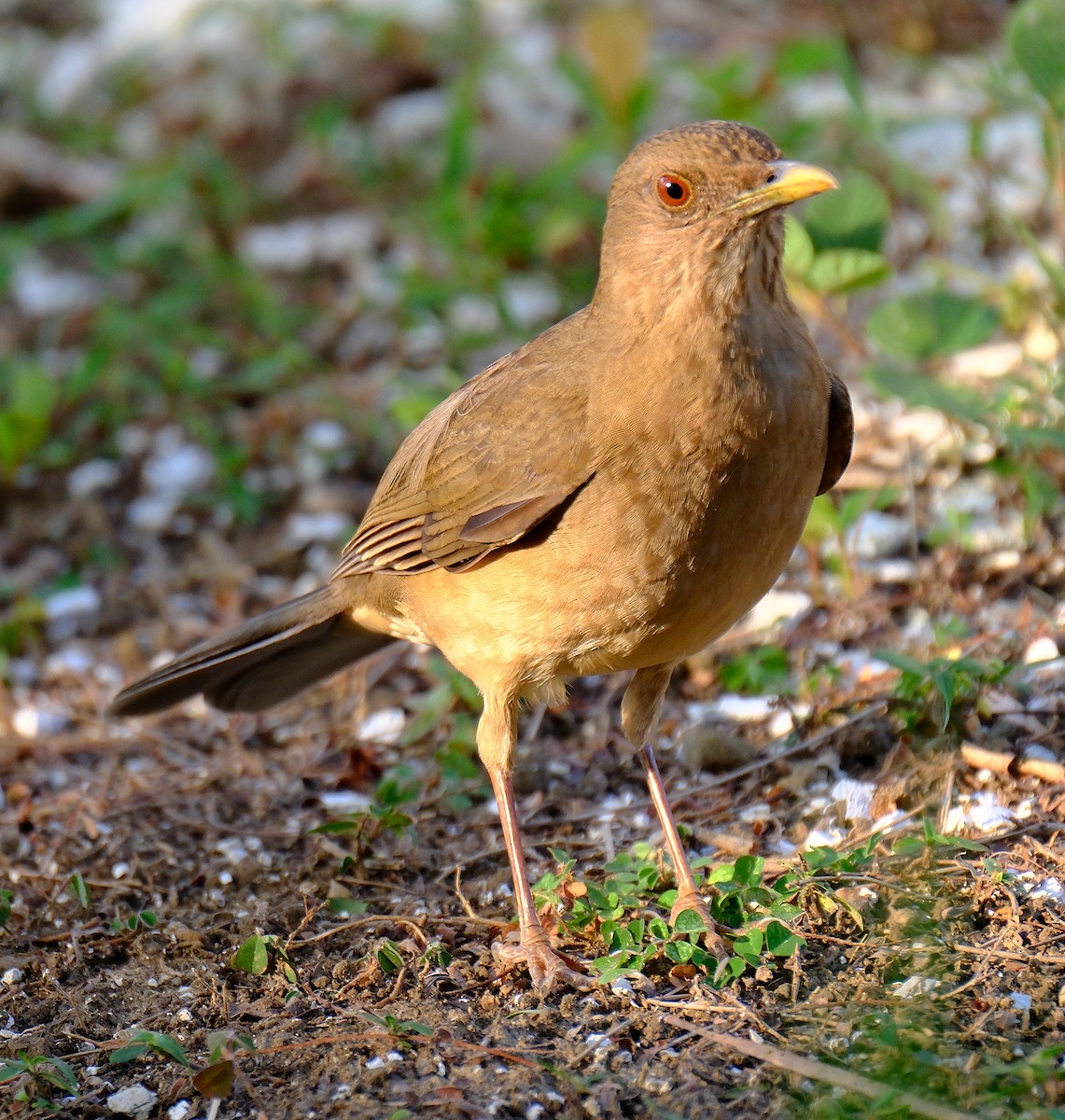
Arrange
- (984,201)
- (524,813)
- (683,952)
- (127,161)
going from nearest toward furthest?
(683,952) → (524,813) → (984,201) → (127,161)

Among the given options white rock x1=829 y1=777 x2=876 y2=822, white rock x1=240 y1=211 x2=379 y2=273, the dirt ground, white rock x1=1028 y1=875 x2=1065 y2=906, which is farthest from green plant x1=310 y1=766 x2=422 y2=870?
white rock x1=240 y1=211 x2=379 y2=273

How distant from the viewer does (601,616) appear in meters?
4.24

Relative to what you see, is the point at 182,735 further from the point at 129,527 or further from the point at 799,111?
the point at 799,111

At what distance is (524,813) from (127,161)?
6.11m

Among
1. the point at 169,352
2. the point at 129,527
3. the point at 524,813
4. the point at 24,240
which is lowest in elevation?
the point at 524,813

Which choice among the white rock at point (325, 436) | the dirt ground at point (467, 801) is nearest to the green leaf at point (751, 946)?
the dirt ground at point (467, 801)

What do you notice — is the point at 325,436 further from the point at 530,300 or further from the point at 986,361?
the point at 986,361

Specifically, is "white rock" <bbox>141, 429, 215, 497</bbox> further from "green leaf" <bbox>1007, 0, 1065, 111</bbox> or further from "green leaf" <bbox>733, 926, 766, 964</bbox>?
"green leaf" <bbox>733, 926, 766, 964</bbox>

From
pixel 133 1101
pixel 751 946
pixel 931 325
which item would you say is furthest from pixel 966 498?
pixel 133 1101

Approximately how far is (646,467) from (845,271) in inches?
80.4

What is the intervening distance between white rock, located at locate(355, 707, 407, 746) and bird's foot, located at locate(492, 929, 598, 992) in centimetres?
159

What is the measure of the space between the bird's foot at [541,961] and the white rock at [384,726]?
159 centimetres

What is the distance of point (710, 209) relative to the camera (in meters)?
4.21

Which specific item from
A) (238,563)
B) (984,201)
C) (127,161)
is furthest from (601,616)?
(127,161)
